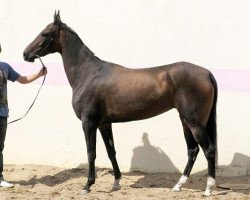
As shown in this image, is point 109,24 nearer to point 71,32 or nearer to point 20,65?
point 71,32

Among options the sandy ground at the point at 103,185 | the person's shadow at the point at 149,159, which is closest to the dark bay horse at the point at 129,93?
the sandy ground at the point at 103,185

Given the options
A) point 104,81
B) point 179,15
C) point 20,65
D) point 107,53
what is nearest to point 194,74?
point 104,81

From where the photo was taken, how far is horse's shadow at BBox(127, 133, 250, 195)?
5.68 meters

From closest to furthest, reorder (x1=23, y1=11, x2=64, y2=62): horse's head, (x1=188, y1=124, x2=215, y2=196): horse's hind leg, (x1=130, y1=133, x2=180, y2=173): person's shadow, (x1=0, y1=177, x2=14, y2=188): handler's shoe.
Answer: (x1=188, y1=124, x2=215, y2=196): horse's hind leg
(x1=23, y1=11, x2=64, y2=62): horse's head
(x1=0, y1=177, x2=14, y2=188): handler's shoe
(x1=130, y1=133, x2=180, y2=173): person's shadow

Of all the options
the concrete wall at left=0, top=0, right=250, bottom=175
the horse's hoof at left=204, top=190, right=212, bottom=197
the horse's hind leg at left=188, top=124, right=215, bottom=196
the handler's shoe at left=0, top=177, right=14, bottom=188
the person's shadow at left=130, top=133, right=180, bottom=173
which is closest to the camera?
the horse's hind leg at left=188, top=124, right=215, bottom=196

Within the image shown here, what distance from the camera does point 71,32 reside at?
5527 millimetres

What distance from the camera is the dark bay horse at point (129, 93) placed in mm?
4953

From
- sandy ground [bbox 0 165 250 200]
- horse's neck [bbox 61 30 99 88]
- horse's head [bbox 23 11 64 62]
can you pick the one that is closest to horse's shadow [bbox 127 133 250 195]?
sandy ground [bbox 0 165 250 200]

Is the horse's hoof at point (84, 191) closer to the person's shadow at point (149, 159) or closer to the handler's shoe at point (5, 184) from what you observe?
the handler's shoe at point (5, 184)

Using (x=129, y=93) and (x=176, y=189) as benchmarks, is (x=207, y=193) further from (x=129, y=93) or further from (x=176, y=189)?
(x=129, y=93)

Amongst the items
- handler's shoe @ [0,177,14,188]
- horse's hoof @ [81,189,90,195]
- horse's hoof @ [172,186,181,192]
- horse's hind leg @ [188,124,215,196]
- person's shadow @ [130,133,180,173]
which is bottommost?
handler's shoe @ [0,177,14,188]

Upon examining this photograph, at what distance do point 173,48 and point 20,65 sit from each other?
237 cm

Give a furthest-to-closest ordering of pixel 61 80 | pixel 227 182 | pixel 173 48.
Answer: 1. pixel 61 80
2. pixel 173 48
3. pixel 227 182

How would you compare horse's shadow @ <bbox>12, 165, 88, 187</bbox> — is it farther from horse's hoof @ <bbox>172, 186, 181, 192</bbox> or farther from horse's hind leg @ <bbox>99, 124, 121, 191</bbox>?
horse's hoof @ <bbox>172, 186, 181, 192</bbox>
